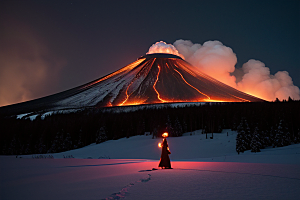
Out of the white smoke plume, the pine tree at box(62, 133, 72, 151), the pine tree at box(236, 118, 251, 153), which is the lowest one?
the pine tree at box(62, 133, 72, 151)

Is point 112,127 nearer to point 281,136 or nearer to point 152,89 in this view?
point 281,136

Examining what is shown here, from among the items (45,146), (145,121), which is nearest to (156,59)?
(145,121)

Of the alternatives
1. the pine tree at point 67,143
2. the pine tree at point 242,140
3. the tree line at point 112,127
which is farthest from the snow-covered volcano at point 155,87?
the pine tree at point 242,140

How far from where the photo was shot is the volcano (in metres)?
120

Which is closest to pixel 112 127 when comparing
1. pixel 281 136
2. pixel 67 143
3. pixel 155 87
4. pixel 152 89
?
pixel 67 143

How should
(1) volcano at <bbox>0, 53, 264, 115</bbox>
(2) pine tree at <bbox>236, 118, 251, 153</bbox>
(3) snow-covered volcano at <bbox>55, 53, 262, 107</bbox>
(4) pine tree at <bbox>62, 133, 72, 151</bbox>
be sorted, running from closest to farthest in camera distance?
(2) pine tree at <bbox>236, 118, 251, 153</bbox> < (4) pine tree at <bbox>62, 133, 72, 151</bbox> < (1) volcano at <bbox>0, 53, 264, 115</bbox> < (3) snow-covered volcano at <bbox>55, 53, 262, 107</bbox>

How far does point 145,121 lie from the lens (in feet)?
246

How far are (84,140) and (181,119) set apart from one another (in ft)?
88.4

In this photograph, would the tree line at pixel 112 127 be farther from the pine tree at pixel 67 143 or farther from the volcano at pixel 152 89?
the volcano at pixel 152 89

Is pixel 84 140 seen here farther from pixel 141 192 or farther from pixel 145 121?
pixel 141 192

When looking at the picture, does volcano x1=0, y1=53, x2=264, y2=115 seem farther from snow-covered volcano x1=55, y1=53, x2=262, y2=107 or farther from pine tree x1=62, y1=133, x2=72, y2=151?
pine tree x1=62, y1=133, x2=72, y2=151

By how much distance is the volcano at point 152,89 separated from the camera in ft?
392

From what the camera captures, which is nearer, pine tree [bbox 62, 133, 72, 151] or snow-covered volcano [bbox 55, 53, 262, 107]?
pine tree [bbox 62, 133, 72, 151]

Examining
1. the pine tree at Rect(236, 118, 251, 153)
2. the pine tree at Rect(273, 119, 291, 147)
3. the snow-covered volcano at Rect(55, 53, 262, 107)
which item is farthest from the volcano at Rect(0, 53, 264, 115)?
the pine tree at Rect(273, 119, 291, 147)
